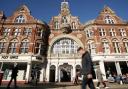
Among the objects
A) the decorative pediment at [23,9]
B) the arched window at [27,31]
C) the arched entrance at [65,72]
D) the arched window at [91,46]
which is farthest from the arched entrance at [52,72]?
the decorative pediment at [23,9]

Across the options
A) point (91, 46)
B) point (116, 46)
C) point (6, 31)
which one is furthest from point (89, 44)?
point (6, 31)

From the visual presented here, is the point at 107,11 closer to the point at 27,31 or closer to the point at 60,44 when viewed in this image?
the point at 60,44

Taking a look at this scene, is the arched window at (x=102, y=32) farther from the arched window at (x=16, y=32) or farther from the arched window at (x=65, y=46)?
the arched window at (x=16, y=32)

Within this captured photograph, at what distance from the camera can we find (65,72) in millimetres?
30672

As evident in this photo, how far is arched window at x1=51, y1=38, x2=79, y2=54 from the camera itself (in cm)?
2992

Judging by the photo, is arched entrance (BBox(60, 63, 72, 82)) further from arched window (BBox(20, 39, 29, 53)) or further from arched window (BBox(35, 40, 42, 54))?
arched window (BBox(20, 39, 29, 53))

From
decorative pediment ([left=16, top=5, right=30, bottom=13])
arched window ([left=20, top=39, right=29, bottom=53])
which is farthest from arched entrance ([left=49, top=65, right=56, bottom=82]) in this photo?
decorative pediment ([left=16, top=5, right=30, bottom=13])

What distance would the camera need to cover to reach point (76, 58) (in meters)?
29.1

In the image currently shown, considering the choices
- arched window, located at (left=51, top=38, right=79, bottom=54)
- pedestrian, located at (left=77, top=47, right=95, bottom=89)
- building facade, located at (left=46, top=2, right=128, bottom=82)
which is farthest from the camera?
arched window, located at (left=51, top=38, right=79, bottom=54)

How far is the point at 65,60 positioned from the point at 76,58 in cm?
233

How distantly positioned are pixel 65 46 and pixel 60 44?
1199 mm

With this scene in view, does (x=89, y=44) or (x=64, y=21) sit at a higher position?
(x=64, y=21)

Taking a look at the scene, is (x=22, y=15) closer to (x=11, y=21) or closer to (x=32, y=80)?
(x=11, y=21)

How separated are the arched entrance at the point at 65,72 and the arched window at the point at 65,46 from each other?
296 cm
